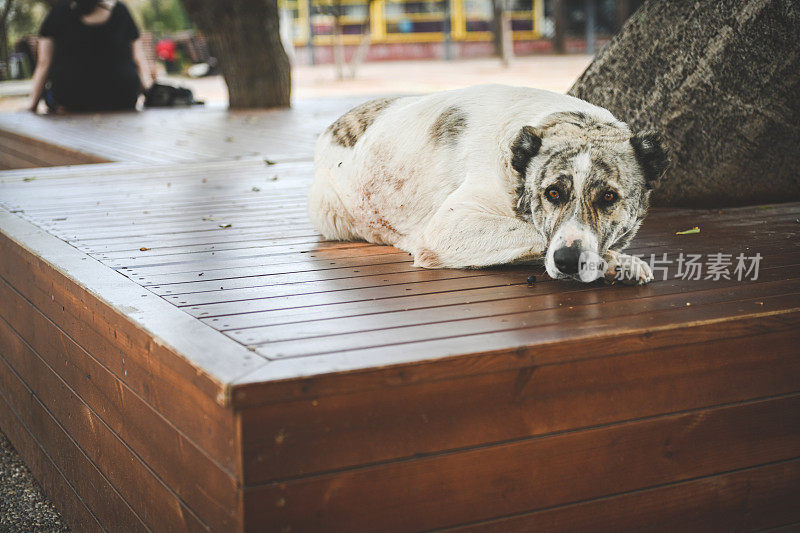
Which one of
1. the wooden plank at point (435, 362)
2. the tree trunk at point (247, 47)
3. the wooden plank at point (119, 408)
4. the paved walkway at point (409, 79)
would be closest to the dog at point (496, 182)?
the wooden plank at point (435, 362)

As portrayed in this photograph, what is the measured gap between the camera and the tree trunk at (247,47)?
36.8ft

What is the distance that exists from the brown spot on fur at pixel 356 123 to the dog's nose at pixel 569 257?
1.42m

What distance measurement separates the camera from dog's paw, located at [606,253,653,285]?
3.04m

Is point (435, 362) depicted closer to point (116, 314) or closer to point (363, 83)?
point (116, 314)

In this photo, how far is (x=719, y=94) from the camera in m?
4.62

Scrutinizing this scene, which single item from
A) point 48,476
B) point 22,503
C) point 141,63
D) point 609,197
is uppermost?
point 141,63

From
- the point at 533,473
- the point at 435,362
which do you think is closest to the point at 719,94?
the point at 533,473

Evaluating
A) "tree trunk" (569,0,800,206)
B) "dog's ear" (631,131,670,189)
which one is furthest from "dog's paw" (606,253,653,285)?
"tree trunk" (569,0,800,206)

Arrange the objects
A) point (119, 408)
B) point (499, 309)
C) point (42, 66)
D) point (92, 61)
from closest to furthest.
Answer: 1. point (499, 309)
2. point (119, 408)
3. point (42, 66)
4. point (92, 61)

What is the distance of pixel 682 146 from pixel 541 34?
29377 millimetres

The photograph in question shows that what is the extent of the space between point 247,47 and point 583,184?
29.6ft

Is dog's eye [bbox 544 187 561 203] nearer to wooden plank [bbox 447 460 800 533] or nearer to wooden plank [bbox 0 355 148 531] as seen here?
wooden plank [bbox 447 460 800 533]

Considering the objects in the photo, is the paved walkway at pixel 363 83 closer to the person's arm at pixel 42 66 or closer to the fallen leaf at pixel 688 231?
the person's arm at pixel 42 66

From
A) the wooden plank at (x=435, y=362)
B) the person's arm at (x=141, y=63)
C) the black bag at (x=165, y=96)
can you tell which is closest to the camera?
the wooden plank at (x=435, y=362)
